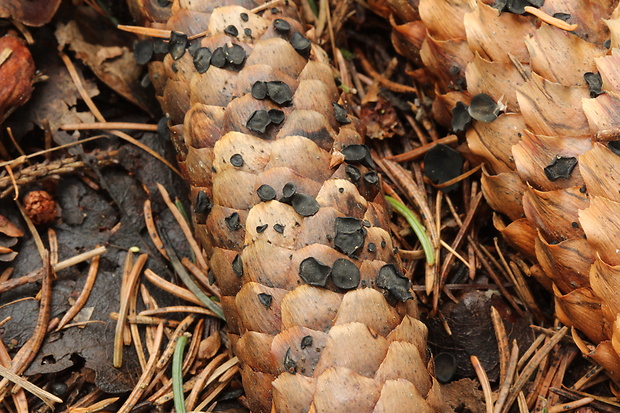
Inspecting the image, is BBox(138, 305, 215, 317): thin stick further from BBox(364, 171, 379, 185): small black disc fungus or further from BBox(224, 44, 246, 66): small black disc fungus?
BBox(224, 44, 246, 66): small black disc fungus

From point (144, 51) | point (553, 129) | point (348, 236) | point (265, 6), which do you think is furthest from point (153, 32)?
point (553, 129)

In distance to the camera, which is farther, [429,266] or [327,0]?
[327,0]

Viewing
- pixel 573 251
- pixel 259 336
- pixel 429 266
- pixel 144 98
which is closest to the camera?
pixel 259 336

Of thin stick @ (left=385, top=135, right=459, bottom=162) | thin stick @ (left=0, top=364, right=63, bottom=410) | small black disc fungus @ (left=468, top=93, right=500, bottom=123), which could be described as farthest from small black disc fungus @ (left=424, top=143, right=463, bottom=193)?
thin stick @ (left=0, top=364, right=63, bottom=410)

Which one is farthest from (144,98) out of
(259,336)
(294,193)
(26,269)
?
(259,336)

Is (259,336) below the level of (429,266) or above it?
above

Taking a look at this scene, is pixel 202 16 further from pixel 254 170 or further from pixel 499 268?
pixel 499 268

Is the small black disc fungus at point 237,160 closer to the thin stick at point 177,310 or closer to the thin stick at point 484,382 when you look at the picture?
the thin stick at point 177,310

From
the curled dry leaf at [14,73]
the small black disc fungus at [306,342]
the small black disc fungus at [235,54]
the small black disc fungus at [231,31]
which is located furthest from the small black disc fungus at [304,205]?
the curled dry leaf at [14,73]
